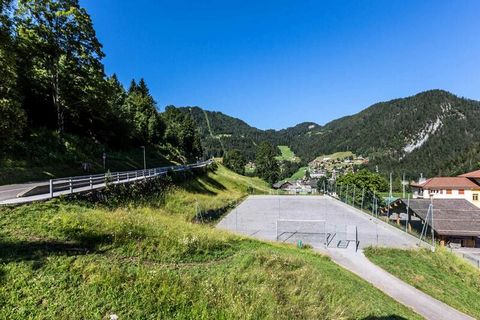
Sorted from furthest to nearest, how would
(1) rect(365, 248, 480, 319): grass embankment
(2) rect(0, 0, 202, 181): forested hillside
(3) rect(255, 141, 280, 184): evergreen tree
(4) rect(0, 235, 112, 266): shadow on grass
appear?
(3) rect(255, 141, 280, 184): evergreen tree < (2) rect(0, 0, 202, 181): forested hillside < (1) rect(365, 248, 480, 319): grass embankment < (4) rect(0, 235, 112, 266): shadow on grass

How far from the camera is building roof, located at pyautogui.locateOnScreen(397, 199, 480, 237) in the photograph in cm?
3432

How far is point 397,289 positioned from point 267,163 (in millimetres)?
86636

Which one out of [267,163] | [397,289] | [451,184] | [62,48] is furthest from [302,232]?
[267,163]

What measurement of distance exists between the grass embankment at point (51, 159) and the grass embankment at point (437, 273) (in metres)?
24.9

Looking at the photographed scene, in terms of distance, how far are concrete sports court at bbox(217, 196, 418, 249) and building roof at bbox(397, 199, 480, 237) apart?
744 cm

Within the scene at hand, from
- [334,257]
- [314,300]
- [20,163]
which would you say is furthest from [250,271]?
[20,163]

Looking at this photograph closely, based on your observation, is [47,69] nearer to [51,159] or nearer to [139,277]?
[51,159]

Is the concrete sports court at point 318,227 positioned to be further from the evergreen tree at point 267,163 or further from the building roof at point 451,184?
the evergreen tree at point 267,163

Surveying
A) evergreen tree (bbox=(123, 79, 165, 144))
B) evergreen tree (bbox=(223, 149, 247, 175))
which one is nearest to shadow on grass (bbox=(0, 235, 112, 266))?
evergreen tree (bbox=(123, 79, 165, 144))

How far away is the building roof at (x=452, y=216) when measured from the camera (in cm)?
3432

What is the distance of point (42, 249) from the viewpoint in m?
8.09

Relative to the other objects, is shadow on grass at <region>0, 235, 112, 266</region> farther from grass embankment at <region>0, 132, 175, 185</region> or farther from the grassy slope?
grass embankment at <region>0, 132, 175, 185</region>

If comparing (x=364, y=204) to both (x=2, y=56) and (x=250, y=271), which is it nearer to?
(x=250, y=271)

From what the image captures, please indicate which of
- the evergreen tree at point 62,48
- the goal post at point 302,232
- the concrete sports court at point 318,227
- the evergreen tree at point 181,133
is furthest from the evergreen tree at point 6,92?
the evergreen tree at point 181,133
